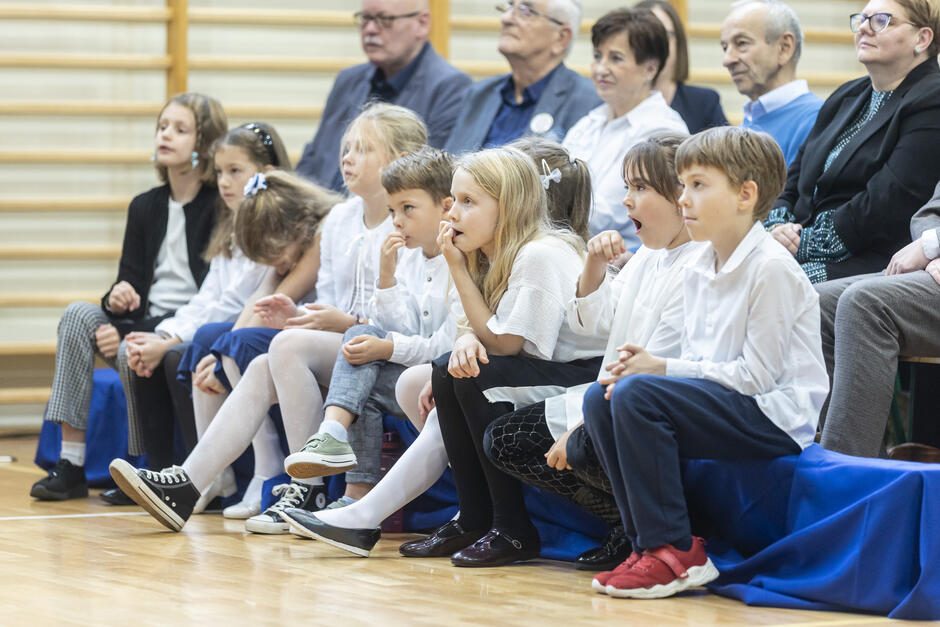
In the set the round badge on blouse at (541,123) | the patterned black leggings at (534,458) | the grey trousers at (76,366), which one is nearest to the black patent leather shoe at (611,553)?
the patterned black leggings at (534,458)

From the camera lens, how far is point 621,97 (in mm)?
3709

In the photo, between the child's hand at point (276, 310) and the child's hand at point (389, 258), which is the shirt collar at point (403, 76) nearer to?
the child's hand at point (276, 310)

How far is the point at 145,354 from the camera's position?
3781 mm

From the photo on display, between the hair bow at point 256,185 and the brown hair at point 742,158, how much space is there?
1633mm

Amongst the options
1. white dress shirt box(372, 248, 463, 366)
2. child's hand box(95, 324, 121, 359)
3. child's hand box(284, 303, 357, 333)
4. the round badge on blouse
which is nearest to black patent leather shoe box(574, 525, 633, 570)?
white dress shirt box(372, 248, 463, 366)

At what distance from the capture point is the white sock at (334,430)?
288 cm

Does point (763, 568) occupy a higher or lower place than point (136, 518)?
higher

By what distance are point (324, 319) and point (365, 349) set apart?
344 mm

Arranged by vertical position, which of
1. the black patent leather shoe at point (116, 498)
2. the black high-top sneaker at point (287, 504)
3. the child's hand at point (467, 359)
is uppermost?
the child's hand at point (467, 359)

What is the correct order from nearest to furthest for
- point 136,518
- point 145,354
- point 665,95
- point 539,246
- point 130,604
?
point 130,604
point 539,246
point 136,518
point 145,354
point 665,95

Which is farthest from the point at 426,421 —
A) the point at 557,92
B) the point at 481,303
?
the point at 557,92

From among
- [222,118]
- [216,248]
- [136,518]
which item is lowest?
[136,518]

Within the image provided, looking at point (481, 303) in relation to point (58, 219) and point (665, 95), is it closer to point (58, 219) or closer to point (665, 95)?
point (665, 95)

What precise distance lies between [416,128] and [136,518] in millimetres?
1304
